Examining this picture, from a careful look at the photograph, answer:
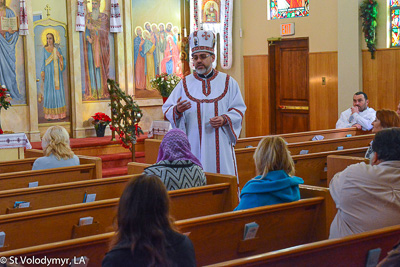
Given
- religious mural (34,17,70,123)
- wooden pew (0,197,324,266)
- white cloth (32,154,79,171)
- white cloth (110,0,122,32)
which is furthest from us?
white cloth (110,0,122,32)

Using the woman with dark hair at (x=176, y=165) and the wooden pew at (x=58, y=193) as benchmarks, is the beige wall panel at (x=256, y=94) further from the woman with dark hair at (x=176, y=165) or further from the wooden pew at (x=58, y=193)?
the woman with dark hair at (x=176, y=165)

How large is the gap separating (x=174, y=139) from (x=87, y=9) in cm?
806

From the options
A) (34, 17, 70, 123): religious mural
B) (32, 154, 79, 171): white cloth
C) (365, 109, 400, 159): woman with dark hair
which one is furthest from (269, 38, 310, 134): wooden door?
(32, 154, 79, 171): white cloth

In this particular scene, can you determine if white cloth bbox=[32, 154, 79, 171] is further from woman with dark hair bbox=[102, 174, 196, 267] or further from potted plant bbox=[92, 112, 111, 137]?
potted plant bbox=[92, 112, 111, 137]

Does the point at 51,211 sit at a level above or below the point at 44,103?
below

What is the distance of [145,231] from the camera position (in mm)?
2248

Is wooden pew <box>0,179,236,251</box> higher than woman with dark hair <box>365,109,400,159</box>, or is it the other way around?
woman with dark hair <box>365,109,400,159</box>

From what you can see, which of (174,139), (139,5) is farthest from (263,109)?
(174,139)

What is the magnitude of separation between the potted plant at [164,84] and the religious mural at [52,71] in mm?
1708

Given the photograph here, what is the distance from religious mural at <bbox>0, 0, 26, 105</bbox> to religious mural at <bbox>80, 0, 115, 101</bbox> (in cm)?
127

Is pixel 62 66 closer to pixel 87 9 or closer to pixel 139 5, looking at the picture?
pixel 87 9

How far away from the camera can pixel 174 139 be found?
164 inches

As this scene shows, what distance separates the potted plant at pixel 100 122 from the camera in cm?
1123

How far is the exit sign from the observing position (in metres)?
12.0
